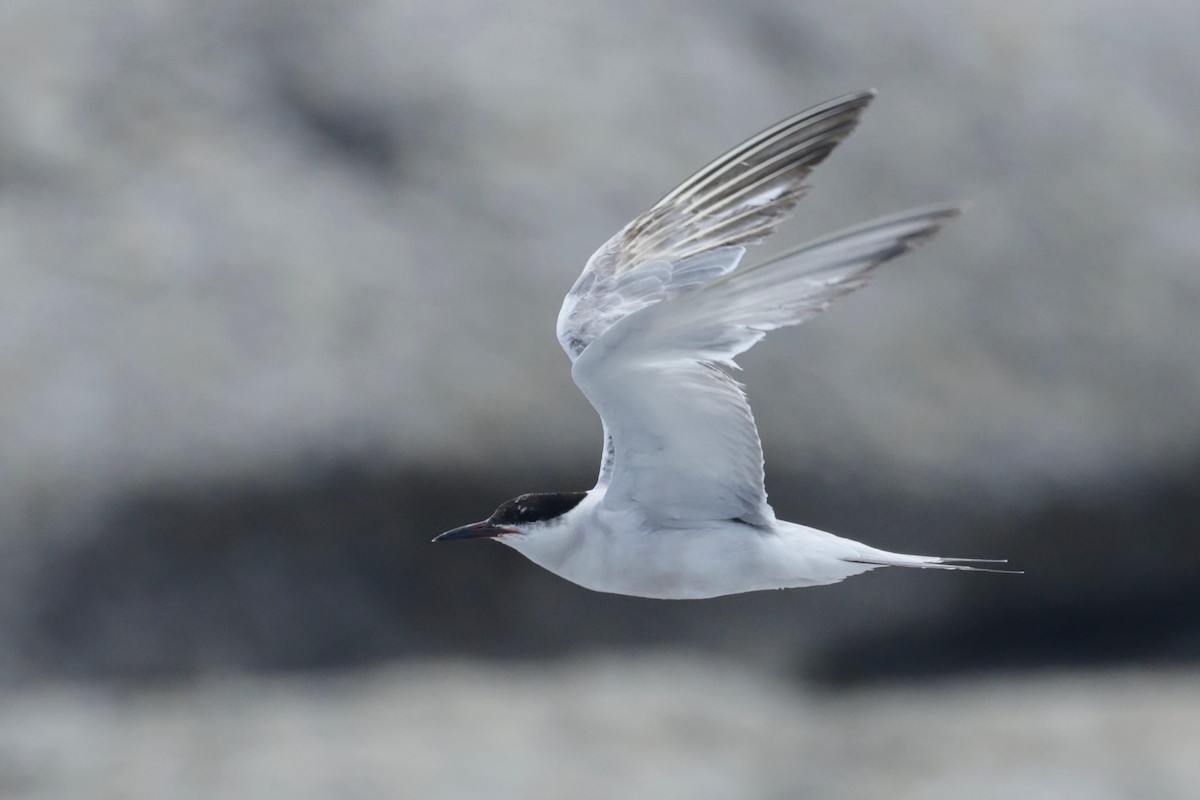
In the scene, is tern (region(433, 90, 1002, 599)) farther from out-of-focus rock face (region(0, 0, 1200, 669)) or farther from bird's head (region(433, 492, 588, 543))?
out-of-focus rock face (region(0, 0, 1200, 669))

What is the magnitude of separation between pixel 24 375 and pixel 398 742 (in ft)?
8.61

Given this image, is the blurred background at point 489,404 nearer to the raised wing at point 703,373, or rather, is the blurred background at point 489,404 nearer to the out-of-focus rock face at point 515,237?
the out-of-focus rock face at point 515,237

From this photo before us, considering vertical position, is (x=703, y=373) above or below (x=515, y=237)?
below

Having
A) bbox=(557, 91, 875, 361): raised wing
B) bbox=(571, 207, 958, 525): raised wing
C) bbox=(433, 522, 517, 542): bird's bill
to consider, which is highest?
bbox=(557, 91, 875, 361): raised wing

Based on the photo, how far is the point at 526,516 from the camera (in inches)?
126

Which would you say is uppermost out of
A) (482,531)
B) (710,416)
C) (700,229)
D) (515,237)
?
(515,237)

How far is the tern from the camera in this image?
258 centimetres

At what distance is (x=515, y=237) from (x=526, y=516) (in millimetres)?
4252

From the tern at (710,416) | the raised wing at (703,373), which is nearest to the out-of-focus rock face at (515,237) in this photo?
the tern at (710,416)

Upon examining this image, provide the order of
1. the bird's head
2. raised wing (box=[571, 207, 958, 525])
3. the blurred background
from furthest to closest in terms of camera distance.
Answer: the blurred background → the bird's head → raised wing (box=[571, 207, 958, 525])

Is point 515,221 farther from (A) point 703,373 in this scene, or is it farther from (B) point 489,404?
(A) point 703,373

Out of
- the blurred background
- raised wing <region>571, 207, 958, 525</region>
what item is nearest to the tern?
raised wing <region>571, 207, 958, 525</region>

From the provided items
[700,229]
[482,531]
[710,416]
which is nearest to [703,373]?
[710,416]

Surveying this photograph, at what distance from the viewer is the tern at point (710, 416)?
258 cm
